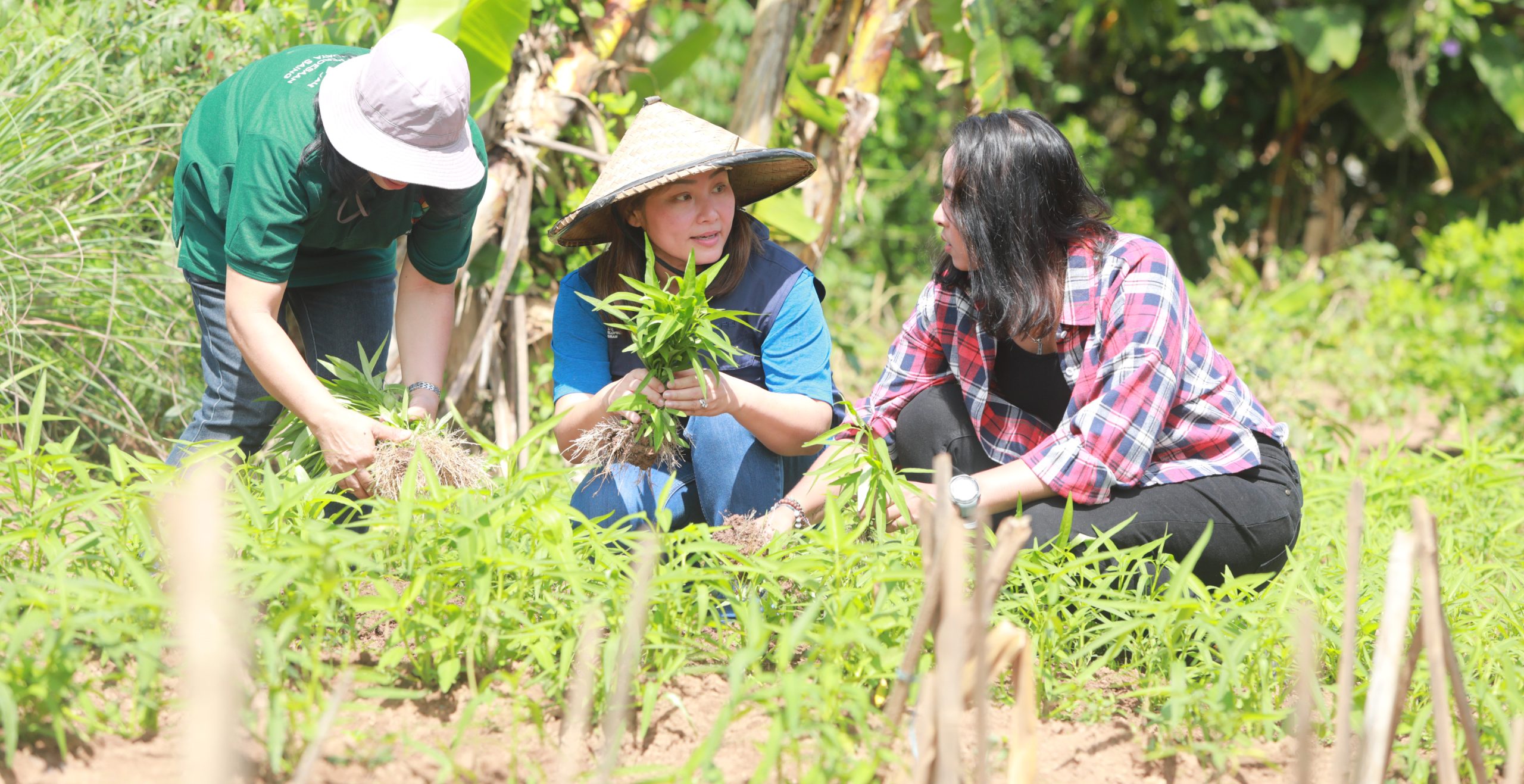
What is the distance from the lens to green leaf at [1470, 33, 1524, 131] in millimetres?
6547

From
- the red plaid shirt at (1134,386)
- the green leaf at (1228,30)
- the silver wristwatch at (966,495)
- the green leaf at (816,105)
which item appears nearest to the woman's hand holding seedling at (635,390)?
the silver wristwatch at (966,495)

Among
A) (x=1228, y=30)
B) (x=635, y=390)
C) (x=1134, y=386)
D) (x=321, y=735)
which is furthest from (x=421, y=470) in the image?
(x=1228, y=30)

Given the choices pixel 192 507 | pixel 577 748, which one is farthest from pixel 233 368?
pixel 192 507

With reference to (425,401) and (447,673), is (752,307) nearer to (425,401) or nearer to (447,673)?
(425,401)

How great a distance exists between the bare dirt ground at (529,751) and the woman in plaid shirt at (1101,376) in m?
0.52

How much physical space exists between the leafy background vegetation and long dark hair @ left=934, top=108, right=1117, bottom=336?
41 cm

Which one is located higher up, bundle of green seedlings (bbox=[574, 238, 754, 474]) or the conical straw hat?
the conical straw hat

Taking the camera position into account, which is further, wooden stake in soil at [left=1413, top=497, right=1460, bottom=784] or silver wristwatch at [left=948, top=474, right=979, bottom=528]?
Result: silver wristwatch at [left=948, top=474, right=979, bottom=528]

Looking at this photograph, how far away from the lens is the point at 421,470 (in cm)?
228

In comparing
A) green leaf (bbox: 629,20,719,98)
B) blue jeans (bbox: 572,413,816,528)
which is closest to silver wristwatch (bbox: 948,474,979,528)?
blue jeans (bbox: 572,413,816,528)

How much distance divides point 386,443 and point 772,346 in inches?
33.3

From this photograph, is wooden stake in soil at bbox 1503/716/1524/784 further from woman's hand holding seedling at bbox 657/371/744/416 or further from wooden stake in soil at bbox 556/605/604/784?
woman's hand holding seedling at bbox 657/371/744/416

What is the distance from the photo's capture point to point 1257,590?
244 centimetres

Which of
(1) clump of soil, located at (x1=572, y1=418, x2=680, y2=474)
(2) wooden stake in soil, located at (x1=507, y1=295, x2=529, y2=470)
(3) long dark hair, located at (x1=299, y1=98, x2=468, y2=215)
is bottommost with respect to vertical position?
(2) wooden stake in soil, located at (x1=507, y1=295, x2=529, y2=470)
